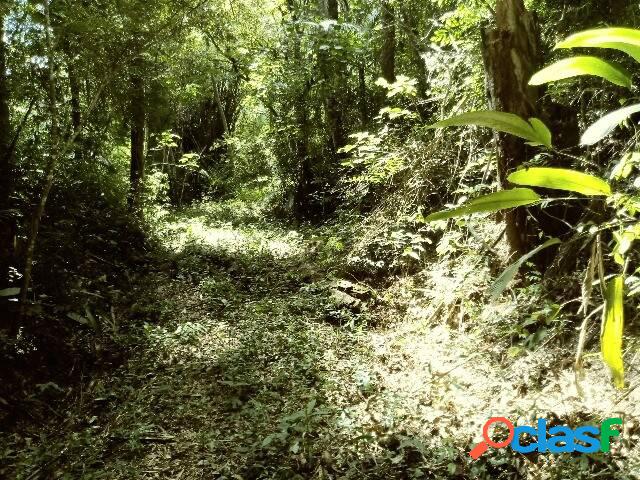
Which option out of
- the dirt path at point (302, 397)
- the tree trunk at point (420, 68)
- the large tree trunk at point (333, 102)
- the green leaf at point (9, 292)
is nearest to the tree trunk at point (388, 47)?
the tree trunk at point (420, 68)

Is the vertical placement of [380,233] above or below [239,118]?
below

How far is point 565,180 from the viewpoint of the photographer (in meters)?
0.90

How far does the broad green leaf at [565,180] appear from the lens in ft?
2.93

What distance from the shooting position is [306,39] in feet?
26.5

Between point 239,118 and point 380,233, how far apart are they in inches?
422

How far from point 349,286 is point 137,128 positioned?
3.92m

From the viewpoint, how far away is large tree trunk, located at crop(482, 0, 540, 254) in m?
3.38

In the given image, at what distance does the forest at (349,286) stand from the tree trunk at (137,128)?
0.15 ft

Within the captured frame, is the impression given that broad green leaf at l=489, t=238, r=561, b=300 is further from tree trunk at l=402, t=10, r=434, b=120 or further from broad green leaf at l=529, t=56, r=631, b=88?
tree trunk at l=402, t=10, r=434, b=120

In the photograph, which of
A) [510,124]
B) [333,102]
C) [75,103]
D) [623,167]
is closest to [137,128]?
[75,103]

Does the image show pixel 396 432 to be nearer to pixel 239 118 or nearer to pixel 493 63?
pixel 493 63

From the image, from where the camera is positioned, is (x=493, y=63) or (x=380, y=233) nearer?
(x=493, y=63)

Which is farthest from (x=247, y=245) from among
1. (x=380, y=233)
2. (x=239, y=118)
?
(x=239, y=118)

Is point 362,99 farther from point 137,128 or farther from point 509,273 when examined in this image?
point 509,273
